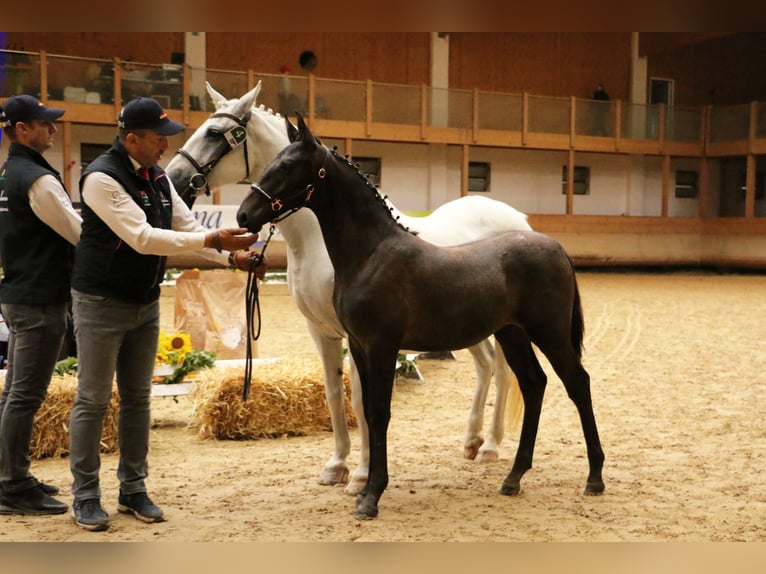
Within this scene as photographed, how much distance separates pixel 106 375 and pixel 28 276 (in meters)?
0.74

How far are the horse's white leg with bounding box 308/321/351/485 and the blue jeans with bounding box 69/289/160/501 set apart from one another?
1.12m

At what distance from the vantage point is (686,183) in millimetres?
29656

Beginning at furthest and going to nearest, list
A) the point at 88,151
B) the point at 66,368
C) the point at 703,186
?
the point at 703,186, the point at 88,151, the point at 66,368

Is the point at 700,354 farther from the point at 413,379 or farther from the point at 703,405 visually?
the point at 413,379

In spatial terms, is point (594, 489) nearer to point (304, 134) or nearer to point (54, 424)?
point (304, 134)

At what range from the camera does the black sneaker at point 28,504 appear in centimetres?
414

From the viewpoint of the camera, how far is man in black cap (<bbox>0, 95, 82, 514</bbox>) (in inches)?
158

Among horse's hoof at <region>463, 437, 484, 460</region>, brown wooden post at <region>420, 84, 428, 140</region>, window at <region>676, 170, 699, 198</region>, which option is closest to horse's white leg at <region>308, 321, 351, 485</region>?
horse's hoof at <region>463, 437, 484, 460</region>

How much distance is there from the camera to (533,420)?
4.73 meters

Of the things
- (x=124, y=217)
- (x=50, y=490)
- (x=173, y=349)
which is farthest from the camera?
(x=173, y=349)

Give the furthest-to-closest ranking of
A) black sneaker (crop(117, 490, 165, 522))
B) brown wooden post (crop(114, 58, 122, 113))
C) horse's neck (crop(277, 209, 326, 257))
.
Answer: brown wooden post (crop(114, 58, 122, 113)) → horse's neck (crop(277, 209, 326, 257)) → black sneaker (crop(117, 490, 165, 522))

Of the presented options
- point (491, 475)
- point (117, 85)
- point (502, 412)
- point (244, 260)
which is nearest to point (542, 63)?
point (117, 85)

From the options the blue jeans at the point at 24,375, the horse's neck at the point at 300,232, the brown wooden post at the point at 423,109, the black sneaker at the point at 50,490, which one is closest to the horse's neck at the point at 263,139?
the horse's neck at the point at 300,232

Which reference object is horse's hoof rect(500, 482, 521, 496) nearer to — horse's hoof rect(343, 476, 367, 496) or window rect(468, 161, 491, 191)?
horse's hoof rect(343, 476, 367, 496)
